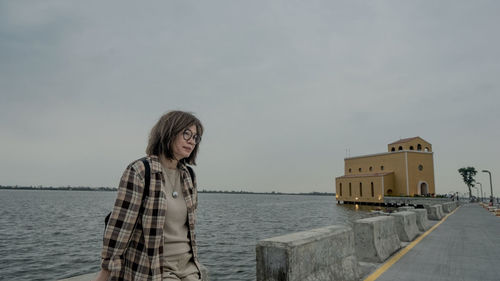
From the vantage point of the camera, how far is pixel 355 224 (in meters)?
6.53

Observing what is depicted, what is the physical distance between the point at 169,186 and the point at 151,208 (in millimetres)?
279

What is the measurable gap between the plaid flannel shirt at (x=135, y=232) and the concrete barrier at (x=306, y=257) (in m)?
1.76

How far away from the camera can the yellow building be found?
190ft

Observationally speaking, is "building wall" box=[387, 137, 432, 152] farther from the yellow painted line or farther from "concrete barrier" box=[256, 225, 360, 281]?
"concrete barrier" box=[256, 225, 360, 281]

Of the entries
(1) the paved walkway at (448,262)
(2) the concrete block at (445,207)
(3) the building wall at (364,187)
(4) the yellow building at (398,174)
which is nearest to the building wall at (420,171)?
(4) the yellow building at (398,174)

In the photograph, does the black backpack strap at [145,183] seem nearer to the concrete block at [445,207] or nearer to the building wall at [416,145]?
the concrete block at [445,207]

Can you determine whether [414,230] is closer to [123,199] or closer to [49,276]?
[123,199]

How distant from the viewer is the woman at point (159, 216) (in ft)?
5.94

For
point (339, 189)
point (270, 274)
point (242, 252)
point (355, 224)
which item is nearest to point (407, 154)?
point (339, 189)

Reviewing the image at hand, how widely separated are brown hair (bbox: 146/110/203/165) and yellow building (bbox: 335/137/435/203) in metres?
61.9

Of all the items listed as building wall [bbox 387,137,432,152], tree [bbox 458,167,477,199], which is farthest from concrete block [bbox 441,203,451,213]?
tree [bbox 458,167,477,199]

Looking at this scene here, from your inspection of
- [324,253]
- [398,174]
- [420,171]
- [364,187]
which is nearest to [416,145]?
[420,171]

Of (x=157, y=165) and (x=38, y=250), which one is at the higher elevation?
(x=157, y=165)

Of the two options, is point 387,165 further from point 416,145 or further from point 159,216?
point 159,216
